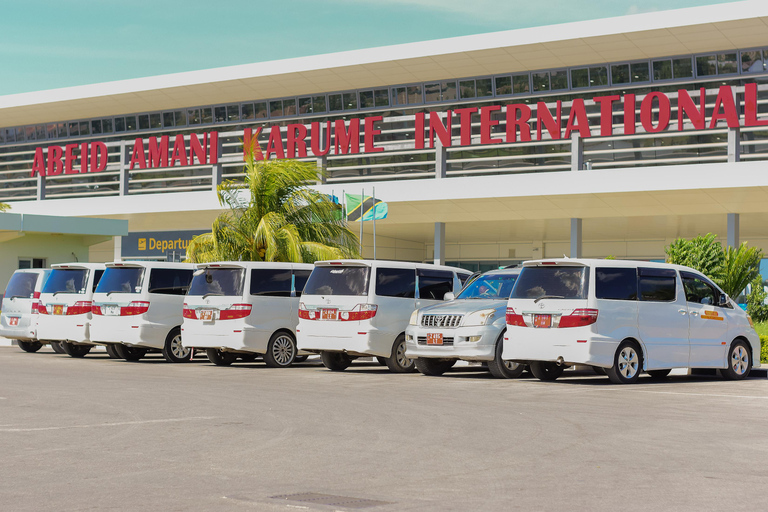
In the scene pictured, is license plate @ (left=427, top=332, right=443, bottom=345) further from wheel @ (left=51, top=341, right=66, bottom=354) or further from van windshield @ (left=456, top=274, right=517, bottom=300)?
wheel @ (left=51, top=341, right=66, bottom=354)

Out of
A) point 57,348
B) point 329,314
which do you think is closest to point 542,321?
point 329,314

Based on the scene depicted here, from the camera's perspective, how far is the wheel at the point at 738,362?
17078 millimetres

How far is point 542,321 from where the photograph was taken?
15625 mm

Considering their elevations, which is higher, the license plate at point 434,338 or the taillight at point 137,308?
the taillight at point 137,308

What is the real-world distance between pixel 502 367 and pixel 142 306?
767 cm

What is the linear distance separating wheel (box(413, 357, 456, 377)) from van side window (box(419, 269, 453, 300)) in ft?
4.71

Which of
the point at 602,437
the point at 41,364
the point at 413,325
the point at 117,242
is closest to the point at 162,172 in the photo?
the point at 117,242

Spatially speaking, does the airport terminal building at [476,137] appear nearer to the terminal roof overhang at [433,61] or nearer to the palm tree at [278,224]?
the terminal roof overhang at [433,61]

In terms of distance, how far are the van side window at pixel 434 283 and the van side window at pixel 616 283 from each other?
4.07 m

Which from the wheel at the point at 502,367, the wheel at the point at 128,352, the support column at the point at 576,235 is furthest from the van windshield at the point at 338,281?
the support column at the point at 576,235

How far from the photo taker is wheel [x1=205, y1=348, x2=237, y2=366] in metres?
20.2

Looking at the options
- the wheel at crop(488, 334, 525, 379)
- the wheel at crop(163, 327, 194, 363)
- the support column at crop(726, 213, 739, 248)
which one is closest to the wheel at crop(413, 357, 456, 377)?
the wheel at crop(488, 334, 525, 379)

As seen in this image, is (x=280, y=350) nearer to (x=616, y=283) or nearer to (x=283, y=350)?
(x=283, y=350)

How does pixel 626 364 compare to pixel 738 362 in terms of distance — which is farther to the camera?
pixel 738 362
